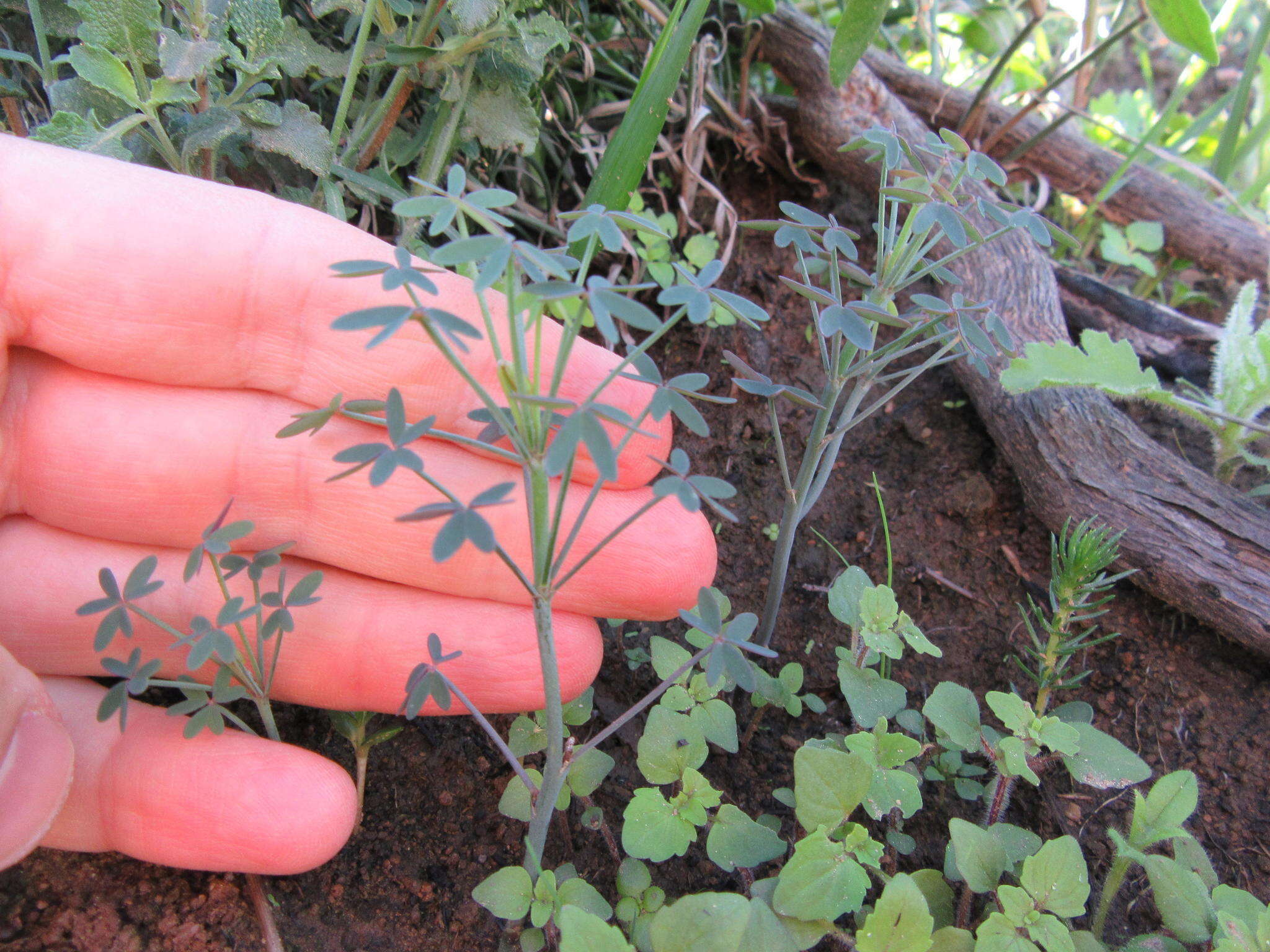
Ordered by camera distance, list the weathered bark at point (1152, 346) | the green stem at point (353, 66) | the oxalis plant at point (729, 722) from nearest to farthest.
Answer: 1. the oxalis plant at point (729, 722)
2. the green stem at point (353, 66)
3. the weathered bark at point (1152, 346)

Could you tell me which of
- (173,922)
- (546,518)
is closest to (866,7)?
(546,518)

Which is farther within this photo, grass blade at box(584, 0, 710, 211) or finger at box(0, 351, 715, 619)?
grass blade at box(584, 0, 710, 211)

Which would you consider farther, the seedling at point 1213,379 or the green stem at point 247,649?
the seedling at point 1213,379

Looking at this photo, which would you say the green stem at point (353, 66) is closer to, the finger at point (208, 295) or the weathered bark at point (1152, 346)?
the finger at point (208, 295)

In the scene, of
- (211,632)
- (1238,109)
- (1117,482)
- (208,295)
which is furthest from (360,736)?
(1238,109)

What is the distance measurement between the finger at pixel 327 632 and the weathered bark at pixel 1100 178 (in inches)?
77.5

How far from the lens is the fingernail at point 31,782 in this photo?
1212 millimetres

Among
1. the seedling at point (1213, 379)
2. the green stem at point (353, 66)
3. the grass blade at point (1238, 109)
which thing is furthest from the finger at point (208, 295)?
the grass blade at point (1238, 109)

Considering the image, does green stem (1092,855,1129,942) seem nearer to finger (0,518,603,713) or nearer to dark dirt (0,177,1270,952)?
dark dirt (0,177,1270,952)

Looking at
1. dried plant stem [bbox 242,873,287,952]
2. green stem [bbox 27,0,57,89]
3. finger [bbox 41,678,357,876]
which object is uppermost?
green stem [bbox 27,0,57,89]

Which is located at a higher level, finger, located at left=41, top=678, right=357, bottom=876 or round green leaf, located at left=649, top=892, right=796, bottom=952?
round green leaf, located at left=649, top=892, right=796, bottom=952

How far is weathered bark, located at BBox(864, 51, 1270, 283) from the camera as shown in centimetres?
251

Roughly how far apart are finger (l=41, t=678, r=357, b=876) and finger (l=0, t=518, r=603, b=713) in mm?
141

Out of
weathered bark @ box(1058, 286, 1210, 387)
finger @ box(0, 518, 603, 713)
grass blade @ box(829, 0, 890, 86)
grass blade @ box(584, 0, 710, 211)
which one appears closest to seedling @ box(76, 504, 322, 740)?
finger @ box(0, 518, 603, 713)
